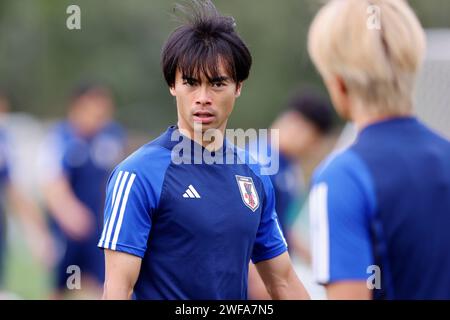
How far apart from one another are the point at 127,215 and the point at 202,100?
1.93 feet

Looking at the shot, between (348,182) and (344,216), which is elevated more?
(348,182)

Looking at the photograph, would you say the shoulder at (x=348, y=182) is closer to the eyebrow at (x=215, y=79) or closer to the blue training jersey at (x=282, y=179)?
the eyebrow at (x=215, y=79)

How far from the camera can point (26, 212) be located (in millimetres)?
12180

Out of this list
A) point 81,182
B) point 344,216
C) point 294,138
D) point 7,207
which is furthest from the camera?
point 7,207

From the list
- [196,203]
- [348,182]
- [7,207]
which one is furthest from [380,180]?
[7,207]

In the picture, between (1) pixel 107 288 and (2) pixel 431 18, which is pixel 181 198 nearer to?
(1) pixel 107 288

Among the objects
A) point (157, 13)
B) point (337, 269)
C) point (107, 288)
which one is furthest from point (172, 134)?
point (157, 13)

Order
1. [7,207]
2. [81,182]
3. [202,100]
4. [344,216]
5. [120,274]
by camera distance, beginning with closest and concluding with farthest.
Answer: [344,216] → [120,274] → [202,100] → [81,182] → [7,207]

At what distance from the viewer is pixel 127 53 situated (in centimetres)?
2886

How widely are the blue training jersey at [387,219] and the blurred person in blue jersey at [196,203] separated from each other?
94 cm

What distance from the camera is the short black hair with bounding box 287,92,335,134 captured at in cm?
844

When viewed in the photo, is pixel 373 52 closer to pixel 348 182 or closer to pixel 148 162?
pixel 348 182

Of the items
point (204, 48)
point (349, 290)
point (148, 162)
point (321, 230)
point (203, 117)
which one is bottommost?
point (349, 290)

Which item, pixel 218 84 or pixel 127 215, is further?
pixel 218 84
